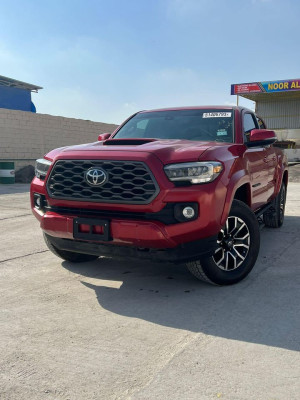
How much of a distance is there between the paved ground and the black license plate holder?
0.54 metres

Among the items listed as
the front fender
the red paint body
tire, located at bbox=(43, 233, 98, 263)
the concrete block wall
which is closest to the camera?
the red paint body

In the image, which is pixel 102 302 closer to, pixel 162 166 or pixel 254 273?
pixel 162 166

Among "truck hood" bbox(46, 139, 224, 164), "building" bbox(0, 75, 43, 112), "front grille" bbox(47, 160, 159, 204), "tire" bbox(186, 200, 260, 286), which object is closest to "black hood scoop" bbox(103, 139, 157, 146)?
"truck hood" bbox(46, 139, 224, 164)

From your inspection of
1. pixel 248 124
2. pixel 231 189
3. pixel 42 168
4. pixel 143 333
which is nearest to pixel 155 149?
pixel 231 189

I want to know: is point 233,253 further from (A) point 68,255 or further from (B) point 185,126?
(A) point 68,255

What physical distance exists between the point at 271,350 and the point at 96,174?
189cm

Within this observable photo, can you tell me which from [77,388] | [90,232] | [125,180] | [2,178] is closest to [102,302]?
[90,232]

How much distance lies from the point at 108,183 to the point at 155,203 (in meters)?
0.45

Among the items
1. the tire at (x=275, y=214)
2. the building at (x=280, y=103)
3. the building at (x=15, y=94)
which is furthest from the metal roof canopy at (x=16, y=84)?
the tire at (x=275, y=214)

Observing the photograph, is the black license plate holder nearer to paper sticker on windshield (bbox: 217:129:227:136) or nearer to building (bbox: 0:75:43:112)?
paper sticker on windshield (bbox: 217:129:227:136)

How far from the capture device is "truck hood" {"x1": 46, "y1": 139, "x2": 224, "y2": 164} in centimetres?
334

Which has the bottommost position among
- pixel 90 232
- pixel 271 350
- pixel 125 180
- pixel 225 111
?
pixel 271 350

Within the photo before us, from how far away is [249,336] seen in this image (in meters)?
2.79

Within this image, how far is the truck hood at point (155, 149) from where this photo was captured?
3344 millimetres
